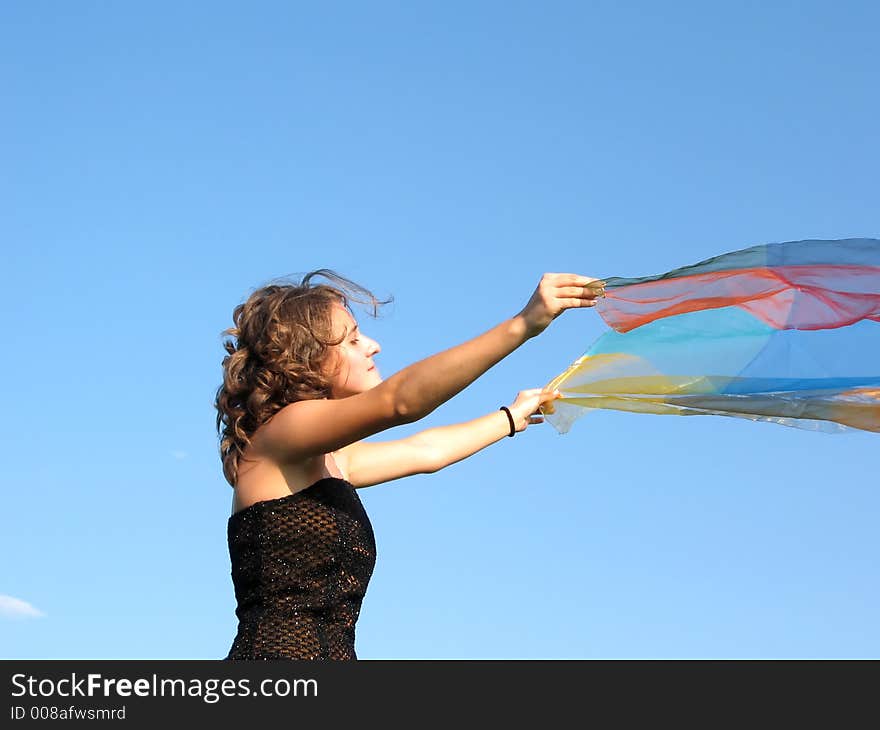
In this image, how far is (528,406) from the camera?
286 inches

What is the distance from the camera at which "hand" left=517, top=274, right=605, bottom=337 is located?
5.31 metres

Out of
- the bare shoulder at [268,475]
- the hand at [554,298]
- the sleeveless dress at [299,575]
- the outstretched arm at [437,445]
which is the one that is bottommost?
the sleeveless dress at [299,575]

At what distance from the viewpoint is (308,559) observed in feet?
18.8

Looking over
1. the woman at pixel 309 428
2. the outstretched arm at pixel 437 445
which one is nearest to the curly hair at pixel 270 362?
the woman at pixel 309 428

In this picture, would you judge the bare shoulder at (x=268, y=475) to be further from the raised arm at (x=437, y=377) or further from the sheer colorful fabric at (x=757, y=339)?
the sheer colorful fabric at (x=757, y=339)

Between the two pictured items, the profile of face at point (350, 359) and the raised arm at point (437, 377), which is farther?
the profile of face at point (350, 359)

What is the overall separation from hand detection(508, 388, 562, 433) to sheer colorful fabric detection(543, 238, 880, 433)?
14.2 inches

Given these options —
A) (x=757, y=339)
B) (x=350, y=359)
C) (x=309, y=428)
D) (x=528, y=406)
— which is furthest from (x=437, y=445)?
(x=757, y=339)

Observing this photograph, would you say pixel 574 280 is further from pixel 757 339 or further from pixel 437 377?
pixel 757 339

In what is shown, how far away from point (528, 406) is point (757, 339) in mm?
1292

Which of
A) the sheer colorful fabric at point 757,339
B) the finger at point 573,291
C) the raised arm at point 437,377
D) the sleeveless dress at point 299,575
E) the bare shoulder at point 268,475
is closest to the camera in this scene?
the raised arm at point 437,377

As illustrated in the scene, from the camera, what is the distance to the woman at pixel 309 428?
5.33 m
